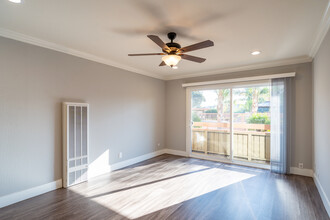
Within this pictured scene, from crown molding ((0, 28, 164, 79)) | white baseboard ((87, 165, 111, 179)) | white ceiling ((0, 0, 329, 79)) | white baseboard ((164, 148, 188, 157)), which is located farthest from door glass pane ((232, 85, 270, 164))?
white baseboard ((87, 165, 111, 179))

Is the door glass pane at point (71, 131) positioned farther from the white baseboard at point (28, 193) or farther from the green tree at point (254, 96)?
the green tree at point (254, 96)

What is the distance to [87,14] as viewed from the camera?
2051mm

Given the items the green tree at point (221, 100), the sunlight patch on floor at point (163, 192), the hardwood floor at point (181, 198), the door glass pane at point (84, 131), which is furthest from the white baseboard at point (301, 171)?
the door glass pane at point (84, 131)

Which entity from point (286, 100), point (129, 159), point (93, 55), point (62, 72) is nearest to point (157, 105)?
point (129, 159)

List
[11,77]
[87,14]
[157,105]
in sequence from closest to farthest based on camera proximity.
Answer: [87,14]
[11,77]
[157,105]

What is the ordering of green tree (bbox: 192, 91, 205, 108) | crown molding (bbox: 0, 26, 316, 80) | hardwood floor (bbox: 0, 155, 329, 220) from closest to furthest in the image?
hardwood floor (bbox: 0, 155, 329, 220) < crown molding (bbox: 0, 26, 316, 80) < green tree (bbox: 192, 91, 205, 108)

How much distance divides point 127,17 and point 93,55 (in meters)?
1.71

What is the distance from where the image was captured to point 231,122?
4.53m

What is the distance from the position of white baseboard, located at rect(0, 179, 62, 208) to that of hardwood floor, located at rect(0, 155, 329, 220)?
0.09 metres

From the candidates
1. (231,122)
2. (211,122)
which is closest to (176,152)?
(211,122)

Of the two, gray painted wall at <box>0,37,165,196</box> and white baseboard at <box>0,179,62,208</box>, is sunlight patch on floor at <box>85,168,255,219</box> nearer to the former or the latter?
white baseboard at <box>0,179,62,208</box>

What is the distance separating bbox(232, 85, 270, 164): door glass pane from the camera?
4137mm

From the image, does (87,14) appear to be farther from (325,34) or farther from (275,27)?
(325,34)

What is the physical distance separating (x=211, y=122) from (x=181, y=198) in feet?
8.76
